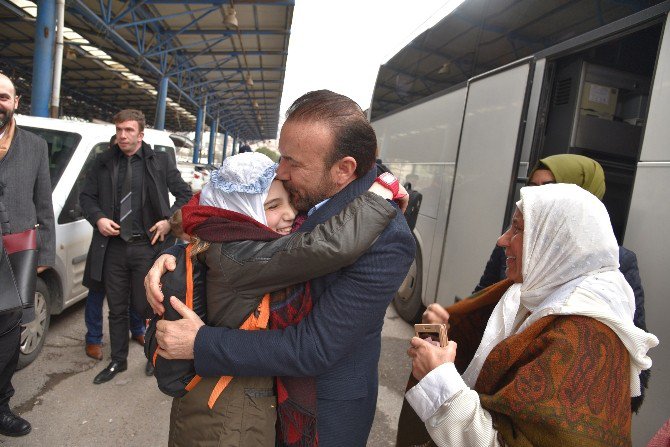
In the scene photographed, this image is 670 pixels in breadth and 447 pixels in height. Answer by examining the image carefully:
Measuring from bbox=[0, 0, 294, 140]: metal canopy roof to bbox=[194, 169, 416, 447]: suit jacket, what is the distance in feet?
30.8

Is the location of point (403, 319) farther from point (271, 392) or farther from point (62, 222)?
point (271, 392)

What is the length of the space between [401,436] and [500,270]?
1199mm

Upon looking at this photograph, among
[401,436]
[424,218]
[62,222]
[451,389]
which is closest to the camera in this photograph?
[451,389]

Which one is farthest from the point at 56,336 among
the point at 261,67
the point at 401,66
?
the point at 261,67

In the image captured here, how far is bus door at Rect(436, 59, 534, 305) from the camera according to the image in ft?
10.4

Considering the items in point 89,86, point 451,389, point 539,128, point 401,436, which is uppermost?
point 89,86

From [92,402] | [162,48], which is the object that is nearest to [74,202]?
[92,402]

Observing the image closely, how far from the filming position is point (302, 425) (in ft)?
3.94

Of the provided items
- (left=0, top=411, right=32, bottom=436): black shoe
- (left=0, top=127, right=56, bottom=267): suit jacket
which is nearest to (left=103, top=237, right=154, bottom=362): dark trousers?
(left=0, top=127, right=56, bottom=267): suit jacket

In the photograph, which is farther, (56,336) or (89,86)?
(89,86)

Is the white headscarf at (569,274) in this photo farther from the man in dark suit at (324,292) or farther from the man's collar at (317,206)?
the man's collar at (317,206)

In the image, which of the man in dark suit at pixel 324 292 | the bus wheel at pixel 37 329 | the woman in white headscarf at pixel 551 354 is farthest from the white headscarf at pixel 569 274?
the bus wheel at pixel 37 329

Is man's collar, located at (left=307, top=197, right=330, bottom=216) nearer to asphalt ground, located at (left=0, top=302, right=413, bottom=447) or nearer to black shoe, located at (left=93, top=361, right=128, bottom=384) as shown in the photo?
asphalt ground, located at (left=0, top=302, right=413, bottom=447)

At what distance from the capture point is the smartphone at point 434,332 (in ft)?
4.47
